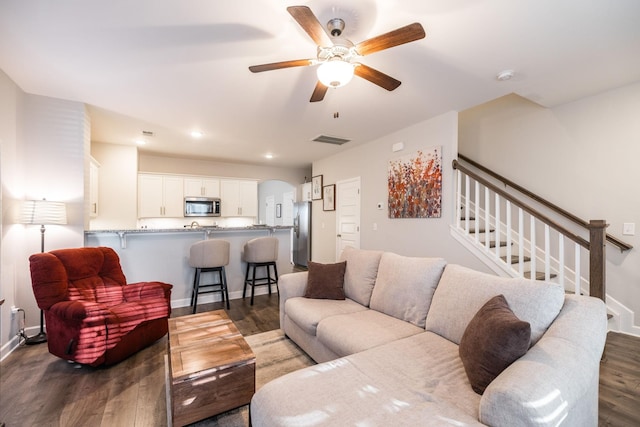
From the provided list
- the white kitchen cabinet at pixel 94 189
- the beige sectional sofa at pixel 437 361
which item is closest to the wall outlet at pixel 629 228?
the beige sectional sofa at pixel 437 361

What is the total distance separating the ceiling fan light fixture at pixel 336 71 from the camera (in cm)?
181

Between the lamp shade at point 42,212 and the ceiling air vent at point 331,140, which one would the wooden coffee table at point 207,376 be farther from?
the ceiling air vent at point 331,140

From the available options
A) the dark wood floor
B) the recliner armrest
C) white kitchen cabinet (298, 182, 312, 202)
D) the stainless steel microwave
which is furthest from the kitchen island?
white kitchen cabinet (298, 182, 312, 202)

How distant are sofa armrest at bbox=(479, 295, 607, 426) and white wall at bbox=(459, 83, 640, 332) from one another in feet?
7.54

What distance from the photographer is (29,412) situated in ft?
5.82

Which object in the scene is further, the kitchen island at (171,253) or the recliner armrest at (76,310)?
the kitchen island at (171,253)

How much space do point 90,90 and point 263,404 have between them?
347cm

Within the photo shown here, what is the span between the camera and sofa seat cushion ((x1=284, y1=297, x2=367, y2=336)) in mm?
2242

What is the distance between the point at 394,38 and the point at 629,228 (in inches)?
130

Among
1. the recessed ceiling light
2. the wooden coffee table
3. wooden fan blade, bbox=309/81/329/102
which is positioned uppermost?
the recessed ceiling light

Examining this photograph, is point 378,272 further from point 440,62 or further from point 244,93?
point 244,93

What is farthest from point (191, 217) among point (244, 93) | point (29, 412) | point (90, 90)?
point (29, 412)

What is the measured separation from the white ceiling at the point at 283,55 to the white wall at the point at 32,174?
0.22m

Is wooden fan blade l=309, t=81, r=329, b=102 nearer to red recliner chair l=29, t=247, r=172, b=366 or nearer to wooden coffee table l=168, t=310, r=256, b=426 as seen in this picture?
wooden coffee table l=168, t=310, r=256, b=426
